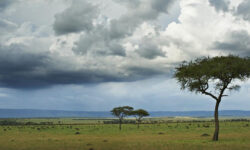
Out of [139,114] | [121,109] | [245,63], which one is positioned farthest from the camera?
[139,114]

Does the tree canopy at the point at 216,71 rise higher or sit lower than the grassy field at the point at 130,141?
higher

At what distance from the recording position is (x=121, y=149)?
2827cm

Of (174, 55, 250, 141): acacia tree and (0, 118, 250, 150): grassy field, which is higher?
(174, 55, 250, 141): acacia tree

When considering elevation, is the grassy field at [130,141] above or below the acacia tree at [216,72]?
below

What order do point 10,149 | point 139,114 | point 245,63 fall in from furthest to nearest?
1. point 139,114
2. point 245,63
3. point 10,149

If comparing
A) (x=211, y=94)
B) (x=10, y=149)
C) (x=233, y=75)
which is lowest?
(x=10, y=149)

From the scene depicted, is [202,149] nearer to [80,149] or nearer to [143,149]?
[143,149]

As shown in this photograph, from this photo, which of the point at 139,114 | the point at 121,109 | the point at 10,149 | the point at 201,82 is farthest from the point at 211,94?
the point at 139,114

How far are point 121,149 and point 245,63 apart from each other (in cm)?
2118

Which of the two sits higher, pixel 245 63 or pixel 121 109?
pixel 245 63

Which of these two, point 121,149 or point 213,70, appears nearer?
point 121,149

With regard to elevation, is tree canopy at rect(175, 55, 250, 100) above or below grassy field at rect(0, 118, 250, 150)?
above

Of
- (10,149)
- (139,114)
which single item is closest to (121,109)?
(139,114)

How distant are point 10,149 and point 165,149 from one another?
17135 millimetres
